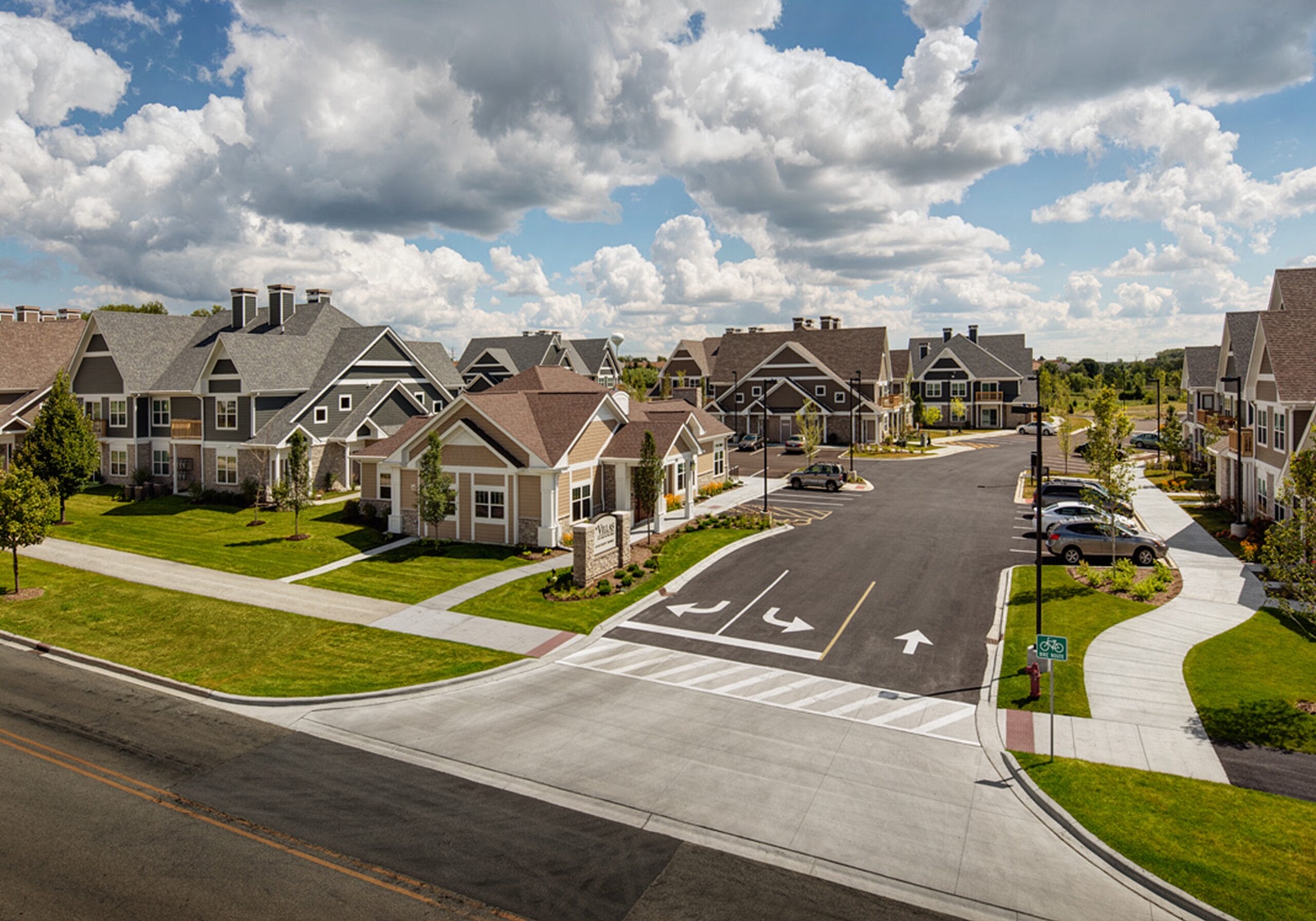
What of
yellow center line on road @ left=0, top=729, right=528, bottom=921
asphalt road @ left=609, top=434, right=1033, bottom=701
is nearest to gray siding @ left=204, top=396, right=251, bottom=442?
yellow center line on road @ left=0, top=729, right=528, bottom=921

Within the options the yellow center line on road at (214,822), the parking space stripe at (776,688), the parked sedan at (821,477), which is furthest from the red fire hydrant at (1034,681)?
the parked sedan at (821,477)

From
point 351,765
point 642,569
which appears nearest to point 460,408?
point 642,569

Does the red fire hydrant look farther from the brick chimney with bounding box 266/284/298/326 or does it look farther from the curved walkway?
the brick chimney with bounding box 266/284/298/326

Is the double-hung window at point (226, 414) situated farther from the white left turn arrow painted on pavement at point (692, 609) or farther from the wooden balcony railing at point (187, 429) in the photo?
the white left turn arrow painted on pavement at point (692, 609)

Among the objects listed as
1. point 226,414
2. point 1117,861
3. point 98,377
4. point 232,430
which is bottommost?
point 1117,861

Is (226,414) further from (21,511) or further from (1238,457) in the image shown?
(1238,457)

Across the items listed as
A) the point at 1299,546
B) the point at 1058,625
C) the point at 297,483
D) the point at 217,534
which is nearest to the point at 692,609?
the point at 1058,625
